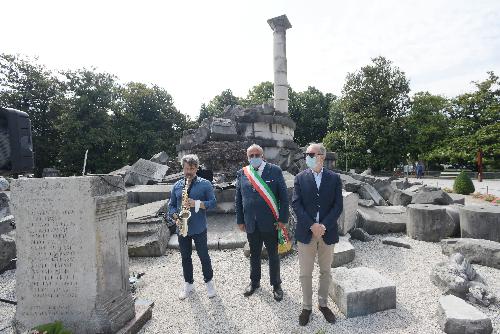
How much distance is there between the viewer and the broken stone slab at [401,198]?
9789 millimetres

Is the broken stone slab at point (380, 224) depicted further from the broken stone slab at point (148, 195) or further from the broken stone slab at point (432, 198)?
the broken stone slab at point (148, 195)

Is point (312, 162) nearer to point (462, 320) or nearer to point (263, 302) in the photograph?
point (263, 302)

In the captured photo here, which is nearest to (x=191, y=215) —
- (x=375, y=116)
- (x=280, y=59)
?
(x=280, y=59)

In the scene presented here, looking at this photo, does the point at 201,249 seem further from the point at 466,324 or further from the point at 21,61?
the point at 21,61

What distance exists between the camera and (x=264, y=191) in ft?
12.6

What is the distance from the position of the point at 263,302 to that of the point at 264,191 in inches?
53.2

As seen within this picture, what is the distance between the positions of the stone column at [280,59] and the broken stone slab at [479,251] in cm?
1371

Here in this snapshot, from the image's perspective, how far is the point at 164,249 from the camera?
19.3 feet

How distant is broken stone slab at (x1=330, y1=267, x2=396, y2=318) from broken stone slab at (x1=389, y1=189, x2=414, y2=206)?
6.91m

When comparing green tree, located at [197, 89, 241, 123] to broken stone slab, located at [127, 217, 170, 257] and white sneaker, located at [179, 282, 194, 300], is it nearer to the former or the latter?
broken stone slab, located at [127, 217, 170, 257]

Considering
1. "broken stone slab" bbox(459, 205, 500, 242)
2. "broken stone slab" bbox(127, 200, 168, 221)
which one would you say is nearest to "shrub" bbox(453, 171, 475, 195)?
"broken stone slab" bbox(459, 205, 500, 242)

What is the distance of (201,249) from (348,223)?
12.5 feet

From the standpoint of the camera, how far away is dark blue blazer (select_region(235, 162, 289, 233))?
3830mm

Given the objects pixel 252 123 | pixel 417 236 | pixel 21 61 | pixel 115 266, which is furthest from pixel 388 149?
pixel 21 61
